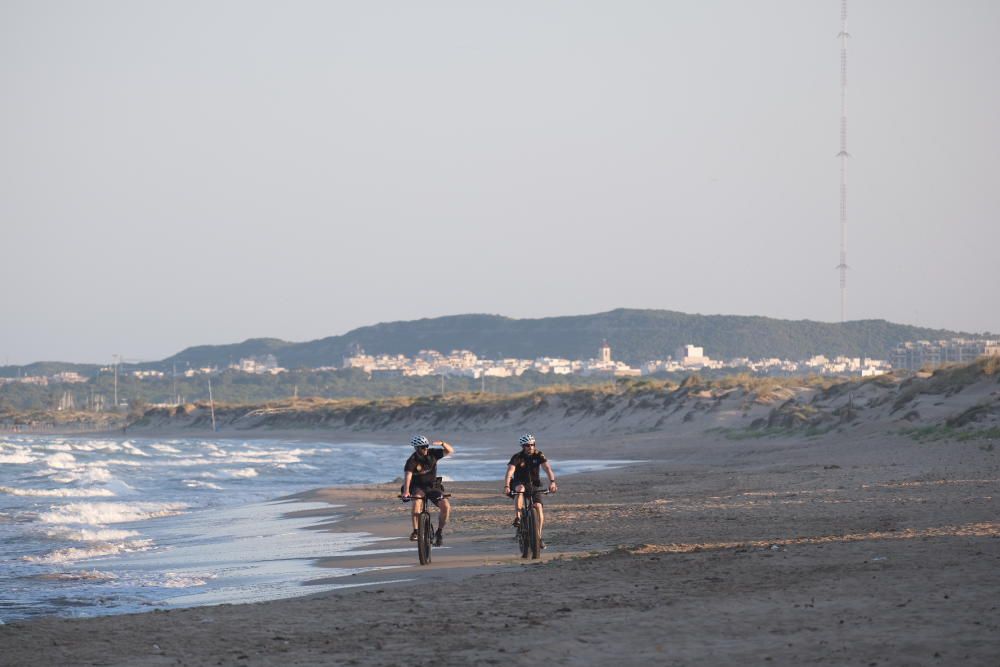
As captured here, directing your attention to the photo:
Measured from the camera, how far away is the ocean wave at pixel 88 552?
1731 cm

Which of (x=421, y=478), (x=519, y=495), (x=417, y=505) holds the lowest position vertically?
(x=417, y=505)

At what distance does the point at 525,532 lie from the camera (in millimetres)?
13961

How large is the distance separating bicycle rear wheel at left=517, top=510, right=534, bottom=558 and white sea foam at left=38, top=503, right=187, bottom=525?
492 inches

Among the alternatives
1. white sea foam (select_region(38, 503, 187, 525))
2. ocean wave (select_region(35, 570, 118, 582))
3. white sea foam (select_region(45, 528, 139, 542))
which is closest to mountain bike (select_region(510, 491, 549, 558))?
ocean wave (select_region(35, 570, 118, 582))

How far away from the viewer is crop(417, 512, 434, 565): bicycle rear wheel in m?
13.8

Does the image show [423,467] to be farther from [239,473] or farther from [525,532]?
[239,473]

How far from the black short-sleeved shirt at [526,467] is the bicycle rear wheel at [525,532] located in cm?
34

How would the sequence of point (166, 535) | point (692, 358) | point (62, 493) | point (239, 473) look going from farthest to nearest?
point (692, 358) → point (239, 473) → point (62, 493) → point (166, 535)

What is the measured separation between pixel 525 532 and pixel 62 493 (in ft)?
71.5

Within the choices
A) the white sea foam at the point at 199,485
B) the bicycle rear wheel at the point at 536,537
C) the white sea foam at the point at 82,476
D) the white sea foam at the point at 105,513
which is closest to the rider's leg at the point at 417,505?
the bicycle rear wheel at the point at 536,537

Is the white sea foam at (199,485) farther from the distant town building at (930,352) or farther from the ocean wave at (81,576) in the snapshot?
the distant town building at (930,352)

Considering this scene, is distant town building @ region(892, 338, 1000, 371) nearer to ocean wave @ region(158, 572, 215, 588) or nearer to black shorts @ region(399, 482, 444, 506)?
black shorts @ region(399, 482, 444, 506)

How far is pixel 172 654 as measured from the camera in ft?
28.0

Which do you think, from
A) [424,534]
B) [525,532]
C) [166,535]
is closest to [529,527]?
[525,532]
